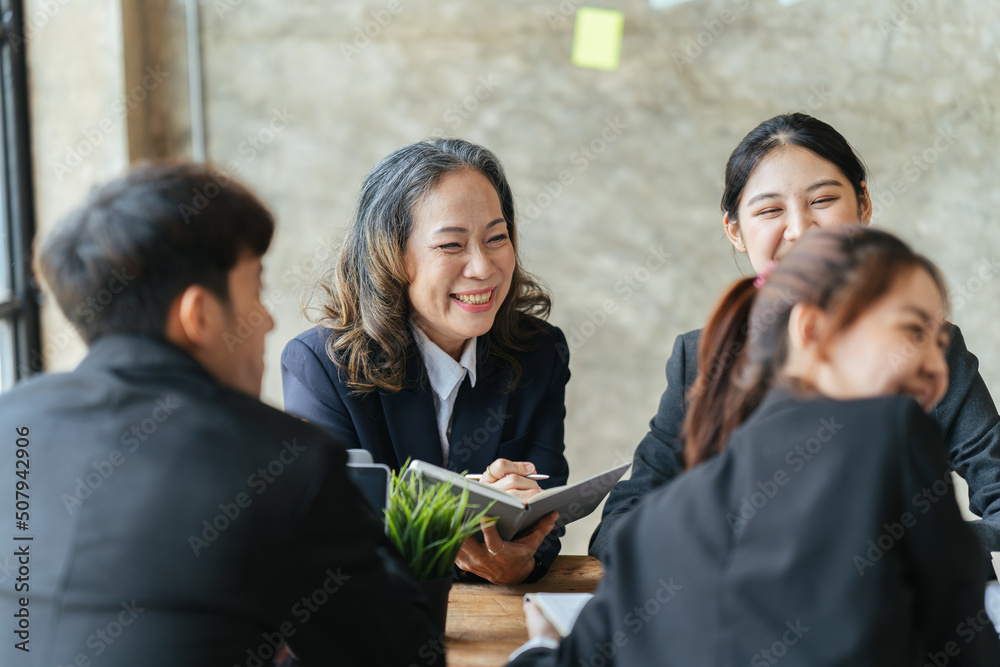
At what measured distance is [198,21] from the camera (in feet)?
12.7

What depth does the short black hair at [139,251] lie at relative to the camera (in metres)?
1.08

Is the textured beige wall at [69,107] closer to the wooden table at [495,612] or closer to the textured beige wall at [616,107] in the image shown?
the textured beige wall at [616,107]

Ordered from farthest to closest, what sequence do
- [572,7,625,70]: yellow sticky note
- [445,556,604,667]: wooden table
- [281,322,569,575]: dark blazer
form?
[572,7,625,70]: yellow sticky note, [281,322,569,575]: dark blazer, [445,556,604,667]: wooden table

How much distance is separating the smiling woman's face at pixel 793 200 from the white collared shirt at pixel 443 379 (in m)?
0.80

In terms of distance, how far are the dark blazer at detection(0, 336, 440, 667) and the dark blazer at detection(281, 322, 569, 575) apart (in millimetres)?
1043

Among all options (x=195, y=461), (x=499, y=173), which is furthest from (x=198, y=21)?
(x=195, y=461)

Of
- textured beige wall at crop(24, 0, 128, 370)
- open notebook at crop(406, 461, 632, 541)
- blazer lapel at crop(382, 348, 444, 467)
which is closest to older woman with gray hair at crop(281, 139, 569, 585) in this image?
blazer lapel at crop(382, 348, 444, 467)

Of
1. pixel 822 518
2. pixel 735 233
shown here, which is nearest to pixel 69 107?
pixel 735 233

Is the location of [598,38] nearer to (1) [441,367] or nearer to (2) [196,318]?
(1) [441,367]

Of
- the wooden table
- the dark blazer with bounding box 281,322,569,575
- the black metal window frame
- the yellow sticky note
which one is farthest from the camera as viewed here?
Result: the yellow sticky note

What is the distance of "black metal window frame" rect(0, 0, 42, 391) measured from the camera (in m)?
3.27

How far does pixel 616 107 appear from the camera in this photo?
3979 mm

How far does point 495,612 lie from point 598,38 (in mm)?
3011

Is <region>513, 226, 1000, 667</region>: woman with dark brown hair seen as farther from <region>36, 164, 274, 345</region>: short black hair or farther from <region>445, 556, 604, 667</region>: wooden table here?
<region>36, 164, 274, 345</region>: short black hair
